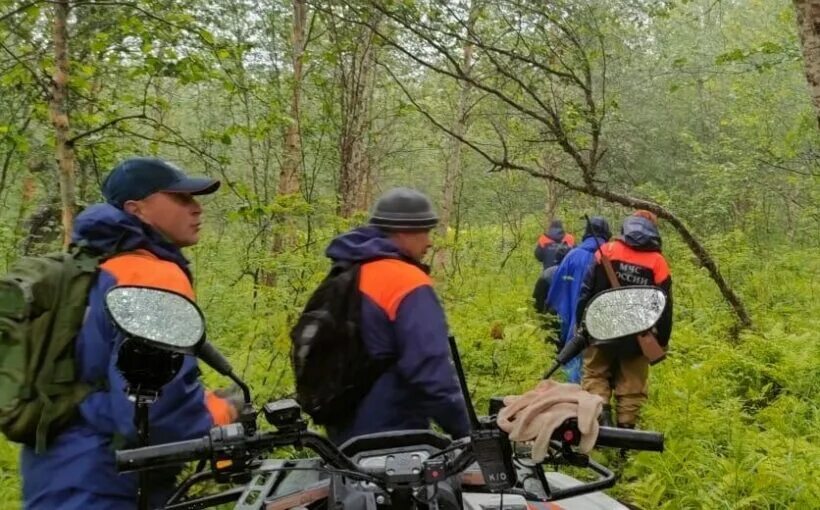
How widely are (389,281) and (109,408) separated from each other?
1.22 meters

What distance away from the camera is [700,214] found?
18.1m

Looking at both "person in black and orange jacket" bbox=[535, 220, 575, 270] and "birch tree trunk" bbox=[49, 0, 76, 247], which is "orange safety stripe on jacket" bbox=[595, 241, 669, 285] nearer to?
"birch tree trunk" bbox=[49, 0, 76, 247]

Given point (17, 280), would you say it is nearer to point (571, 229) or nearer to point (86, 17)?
point (86, 17)

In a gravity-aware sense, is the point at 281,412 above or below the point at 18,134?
below

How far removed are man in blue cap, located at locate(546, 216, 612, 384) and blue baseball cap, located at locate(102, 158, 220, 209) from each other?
16.6 feet

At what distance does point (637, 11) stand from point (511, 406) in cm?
867

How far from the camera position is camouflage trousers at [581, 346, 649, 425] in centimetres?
666

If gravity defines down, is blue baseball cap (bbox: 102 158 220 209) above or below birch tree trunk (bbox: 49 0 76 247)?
below

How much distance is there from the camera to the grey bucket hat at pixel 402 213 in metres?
3.19

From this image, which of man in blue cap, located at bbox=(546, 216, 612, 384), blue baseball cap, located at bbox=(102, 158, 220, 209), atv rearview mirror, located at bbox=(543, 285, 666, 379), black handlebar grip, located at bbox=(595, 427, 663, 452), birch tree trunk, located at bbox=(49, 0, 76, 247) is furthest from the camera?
man in blue cap, located at bbox=(546, 216, 612, 384)

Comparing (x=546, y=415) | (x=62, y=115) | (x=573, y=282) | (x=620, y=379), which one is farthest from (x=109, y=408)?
(x=573, y=282)

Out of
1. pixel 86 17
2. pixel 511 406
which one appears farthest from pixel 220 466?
pixel 86 17

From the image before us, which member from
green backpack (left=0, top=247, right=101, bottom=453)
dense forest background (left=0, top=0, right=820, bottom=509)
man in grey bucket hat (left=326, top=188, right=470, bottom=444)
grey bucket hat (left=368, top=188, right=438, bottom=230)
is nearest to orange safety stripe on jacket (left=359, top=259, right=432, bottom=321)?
man in grey bucket hat (left=326, top=188, right=470, bottom=444)

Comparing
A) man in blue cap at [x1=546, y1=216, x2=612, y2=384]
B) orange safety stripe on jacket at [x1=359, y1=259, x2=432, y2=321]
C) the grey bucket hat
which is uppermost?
the grey bucket hat
